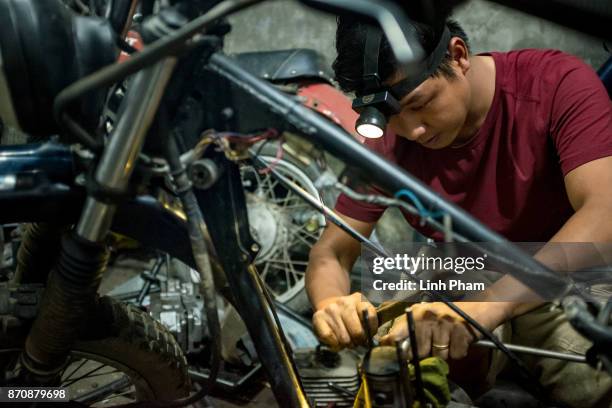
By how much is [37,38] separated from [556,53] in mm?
1242

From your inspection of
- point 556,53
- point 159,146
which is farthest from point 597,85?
point 159,146

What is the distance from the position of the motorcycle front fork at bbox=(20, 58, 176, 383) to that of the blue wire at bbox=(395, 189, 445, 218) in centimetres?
35

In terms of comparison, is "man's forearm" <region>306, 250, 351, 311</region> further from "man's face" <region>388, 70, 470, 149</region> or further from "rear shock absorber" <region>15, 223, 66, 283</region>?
"rear shock absorber" <region>15, 223, 66, 283</region>

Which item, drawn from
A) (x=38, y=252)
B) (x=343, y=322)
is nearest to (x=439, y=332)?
(x=343, y=322)

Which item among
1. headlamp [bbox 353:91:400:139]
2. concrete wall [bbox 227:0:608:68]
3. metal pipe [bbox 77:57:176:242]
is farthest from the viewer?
concrete wall [bbox 227:0:608:68]

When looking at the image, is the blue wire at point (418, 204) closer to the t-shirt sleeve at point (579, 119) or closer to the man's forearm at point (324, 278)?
the man's forearm at point (324, 278)

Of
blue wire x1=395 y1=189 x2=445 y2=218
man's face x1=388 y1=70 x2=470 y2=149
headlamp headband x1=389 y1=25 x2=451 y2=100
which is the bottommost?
man's face x1=388 y1=70 x2=470 y2=149

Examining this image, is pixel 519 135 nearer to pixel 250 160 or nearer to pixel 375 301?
pixel 375 301

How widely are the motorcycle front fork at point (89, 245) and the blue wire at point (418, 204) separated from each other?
35 cm

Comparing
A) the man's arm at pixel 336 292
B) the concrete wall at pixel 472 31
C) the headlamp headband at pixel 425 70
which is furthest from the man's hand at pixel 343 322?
the concrete wall at pixel 472 31

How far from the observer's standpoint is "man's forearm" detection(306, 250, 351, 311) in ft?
4.54

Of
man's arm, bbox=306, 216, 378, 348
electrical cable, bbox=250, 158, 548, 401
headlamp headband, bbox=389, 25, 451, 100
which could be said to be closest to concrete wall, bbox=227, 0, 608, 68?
headlamp headband, bbox=389, 25, 451, 100

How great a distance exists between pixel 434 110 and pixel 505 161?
1.04 feet

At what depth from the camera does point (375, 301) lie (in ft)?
3.95
